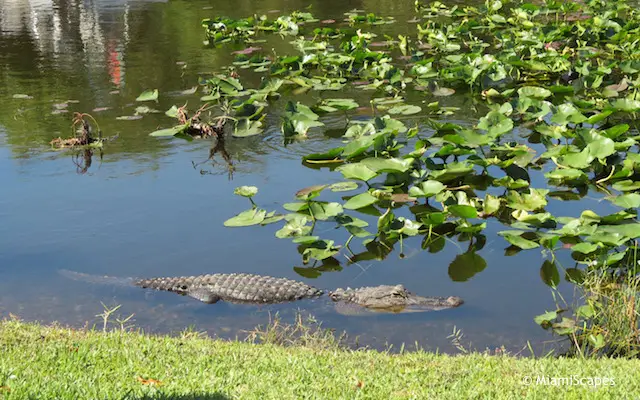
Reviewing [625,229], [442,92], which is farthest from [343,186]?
[442,92]

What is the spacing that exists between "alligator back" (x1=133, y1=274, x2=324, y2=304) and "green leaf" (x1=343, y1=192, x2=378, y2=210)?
0.97 meters

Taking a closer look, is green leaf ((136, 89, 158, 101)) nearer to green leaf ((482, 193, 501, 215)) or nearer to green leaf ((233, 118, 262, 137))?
green leaf ((233, 118, 262, 137))

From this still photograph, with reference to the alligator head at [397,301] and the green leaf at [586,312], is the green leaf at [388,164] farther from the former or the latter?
the green leaf at [586,312]

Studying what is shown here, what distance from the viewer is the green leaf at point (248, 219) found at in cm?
601

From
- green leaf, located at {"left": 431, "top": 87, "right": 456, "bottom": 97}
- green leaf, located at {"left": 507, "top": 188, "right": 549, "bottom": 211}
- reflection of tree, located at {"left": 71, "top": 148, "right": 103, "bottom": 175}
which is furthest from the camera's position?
green leaf, located at {"left": 431, "top": 87, "right": 456, "bottom": 97}

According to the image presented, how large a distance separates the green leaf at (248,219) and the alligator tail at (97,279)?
92cm

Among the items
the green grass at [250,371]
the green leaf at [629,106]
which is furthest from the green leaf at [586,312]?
the green leaf at [629,106]

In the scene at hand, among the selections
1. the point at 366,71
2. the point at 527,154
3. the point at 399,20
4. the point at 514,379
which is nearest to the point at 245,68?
the point at 366,71

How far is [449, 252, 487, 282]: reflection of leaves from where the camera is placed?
5445mm

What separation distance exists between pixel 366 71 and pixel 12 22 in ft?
26.8

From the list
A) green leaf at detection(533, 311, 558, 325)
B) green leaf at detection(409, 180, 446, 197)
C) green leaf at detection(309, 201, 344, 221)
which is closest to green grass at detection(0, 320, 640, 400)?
green leaf at detection(533, 311, 558, 325)

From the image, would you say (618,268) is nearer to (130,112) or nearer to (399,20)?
(130,112)

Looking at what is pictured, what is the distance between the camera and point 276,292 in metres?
5.11

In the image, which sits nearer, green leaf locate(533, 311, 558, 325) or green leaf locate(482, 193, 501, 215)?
green leaf locate(533, 311, 558, 325)
